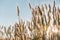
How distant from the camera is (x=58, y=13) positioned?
2684 mm

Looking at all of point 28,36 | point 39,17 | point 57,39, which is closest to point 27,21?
point 28,36

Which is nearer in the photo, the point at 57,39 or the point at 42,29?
the point at 57,39

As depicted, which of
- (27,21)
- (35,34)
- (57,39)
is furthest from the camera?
(27,21)

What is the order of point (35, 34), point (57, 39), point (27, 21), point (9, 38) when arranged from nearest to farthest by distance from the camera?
point (57, 39) → point (35, 34) → point (27, 21) → point (9, 38)

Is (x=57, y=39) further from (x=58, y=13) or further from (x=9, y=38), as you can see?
(x=9, y=38)

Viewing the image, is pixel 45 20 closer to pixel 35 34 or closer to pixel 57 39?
pixel 35 34

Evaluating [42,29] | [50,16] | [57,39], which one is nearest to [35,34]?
[42,29]

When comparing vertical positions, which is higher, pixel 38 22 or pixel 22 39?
pixel 38 22

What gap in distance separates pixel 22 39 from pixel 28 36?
0.27 meters

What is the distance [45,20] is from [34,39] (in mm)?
→ 298

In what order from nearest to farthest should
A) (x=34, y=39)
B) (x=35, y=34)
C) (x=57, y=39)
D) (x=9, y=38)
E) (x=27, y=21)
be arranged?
(x=57, y=39) < (x=34, y=39) < (x=35, y=34) < (x=27, y=21) < (x=9, y=38)

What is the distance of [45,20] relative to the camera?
2.62 meters

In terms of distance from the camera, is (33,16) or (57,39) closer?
(57,39)

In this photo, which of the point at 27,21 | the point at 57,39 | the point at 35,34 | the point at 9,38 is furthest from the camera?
the point at 9,38
